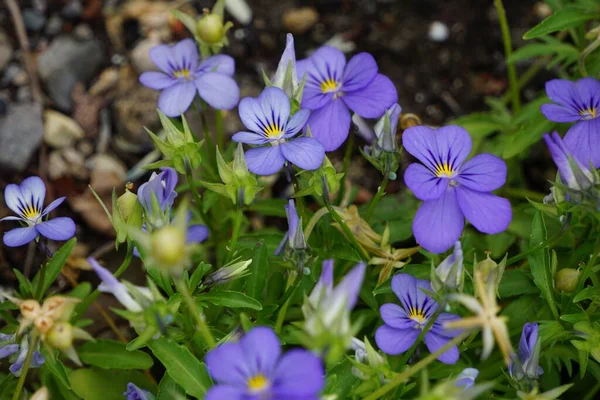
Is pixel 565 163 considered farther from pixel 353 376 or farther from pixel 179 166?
pixel 179 166

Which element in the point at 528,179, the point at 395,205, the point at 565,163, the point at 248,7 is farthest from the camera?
the point at 248,7

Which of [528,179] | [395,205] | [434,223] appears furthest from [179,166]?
[528,179]

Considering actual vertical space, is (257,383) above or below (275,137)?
below

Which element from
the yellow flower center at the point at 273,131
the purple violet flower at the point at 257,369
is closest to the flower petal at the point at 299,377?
the purple violet flower at the point at 257,369

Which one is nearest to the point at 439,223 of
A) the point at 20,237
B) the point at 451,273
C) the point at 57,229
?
the point at 451,273

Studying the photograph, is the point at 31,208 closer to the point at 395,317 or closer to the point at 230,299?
the point at 230,299

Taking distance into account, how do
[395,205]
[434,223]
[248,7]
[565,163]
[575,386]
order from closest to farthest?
→ [565,163], [434,223], [575,386], [395,205], [248,7]
